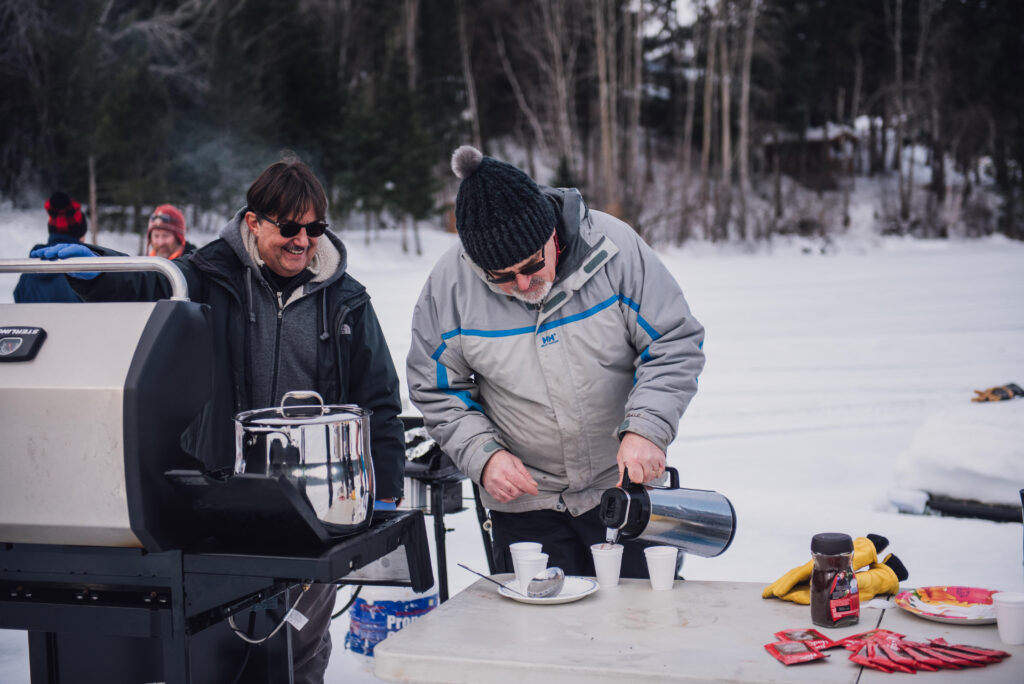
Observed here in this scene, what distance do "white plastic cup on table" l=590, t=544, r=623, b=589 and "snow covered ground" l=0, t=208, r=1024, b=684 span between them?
1.52 m

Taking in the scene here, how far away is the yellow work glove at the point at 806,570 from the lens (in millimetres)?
1805

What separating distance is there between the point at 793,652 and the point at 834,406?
643 centimetres

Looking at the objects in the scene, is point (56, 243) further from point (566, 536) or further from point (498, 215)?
point (566, 536)

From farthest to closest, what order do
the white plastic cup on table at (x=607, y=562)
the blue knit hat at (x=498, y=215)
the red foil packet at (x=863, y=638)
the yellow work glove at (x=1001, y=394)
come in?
the yellow work glove at (x=1001, y=394) < the blue knit hat at (x=498, y=215) < the white plastic cup on table at (x=607, y=562) < the red foil packet at (x=863, y=638)

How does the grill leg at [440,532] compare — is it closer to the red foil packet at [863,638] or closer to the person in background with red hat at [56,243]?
the person in background with red hat at [56,243]

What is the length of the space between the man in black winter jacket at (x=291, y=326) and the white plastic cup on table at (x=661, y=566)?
89 centimetres

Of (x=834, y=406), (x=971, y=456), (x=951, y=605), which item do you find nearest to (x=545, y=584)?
(x=951, y=605)

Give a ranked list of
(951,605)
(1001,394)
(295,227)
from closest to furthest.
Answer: (951,605), (295,227), (1001,394)

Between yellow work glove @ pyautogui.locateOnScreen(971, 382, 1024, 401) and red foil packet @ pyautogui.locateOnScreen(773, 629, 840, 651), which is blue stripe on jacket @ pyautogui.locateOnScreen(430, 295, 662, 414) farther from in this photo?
yellow work glove @ pyautogui.locateOnScreen(971, 382, 1024, 401)

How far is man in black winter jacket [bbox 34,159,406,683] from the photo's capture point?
234 centimetres

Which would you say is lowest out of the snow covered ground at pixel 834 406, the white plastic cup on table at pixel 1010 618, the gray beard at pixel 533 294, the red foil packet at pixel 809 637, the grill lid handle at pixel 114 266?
the snow covered ground at pixel 834 406

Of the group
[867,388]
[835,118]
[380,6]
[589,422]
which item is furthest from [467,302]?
[835,118]

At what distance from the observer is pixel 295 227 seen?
2322 millimetres

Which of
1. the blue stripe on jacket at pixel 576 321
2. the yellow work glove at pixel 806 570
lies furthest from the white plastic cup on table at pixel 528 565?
the blue stripe on jacket at pixel 576 321
